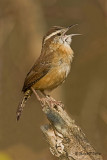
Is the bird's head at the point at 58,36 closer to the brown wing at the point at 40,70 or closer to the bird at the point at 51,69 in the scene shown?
the bird at the point at 51,69

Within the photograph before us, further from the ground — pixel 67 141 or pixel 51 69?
pixel 51 69

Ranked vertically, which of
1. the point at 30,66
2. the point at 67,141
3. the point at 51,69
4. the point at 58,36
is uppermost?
the point at 30,66

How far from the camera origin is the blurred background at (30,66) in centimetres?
777

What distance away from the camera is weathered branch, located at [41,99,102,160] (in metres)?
4.21

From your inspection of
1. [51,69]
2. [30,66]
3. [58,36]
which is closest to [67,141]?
[51,69]

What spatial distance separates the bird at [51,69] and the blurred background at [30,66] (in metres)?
1.96

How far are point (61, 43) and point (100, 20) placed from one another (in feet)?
8.84

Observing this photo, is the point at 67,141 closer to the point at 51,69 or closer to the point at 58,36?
the point at 51,69

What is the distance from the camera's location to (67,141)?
4.27m

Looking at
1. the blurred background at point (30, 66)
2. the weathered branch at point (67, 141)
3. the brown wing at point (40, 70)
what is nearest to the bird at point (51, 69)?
the brown wing at point (40, 70)

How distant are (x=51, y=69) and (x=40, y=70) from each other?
0.13 m

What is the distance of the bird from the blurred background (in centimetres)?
196

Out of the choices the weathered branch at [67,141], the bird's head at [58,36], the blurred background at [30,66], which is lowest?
the weathered branch at [67,141]

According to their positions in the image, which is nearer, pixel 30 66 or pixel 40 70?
pixel 40 70
